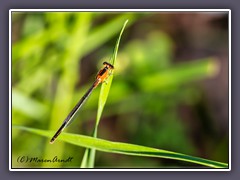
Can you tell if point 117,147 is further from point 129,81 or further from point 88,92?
point 129,81

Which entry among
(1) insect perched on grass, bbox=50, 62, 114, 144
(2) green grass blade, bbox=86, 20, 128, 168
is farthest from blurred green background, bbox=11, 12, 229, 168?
(2) green grass blade, bbox=86, 20, 128, 168

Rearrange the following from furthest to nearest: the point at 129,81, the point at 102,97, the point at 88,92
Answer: the point at 129,81
the point at 88,92
the point at 102,97

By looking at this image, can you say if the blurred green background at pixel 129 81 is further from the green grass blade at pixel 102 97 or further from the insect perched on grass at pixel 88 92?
the green grass blade at pixel 102 97

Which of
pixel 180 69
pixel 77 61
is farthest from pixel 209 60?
pixel 77 61

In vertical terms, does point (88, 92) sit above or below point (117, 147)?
above

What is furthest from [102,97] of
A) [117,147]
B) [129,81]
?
[129,81]

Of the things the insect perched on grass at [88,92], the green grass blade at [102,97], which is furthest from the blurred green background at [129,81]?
the green grass blade at [102,97]

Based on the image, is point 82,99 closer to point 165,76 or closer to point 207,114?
point 165,76
